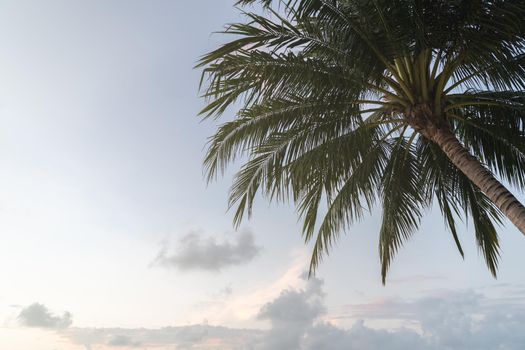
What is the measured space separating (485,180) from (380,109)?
6.70ft

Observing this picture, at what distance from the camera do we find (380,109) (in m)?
7.01

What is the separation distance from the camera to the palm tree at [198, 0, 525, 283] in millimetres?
5957

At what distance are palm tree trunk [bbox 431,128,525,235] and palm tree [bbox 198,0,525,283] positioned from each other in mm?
15

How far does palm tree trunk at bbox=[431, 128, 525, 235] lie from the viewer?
5168 millimetres

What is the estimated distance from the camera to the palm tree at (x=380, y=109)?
596 cm

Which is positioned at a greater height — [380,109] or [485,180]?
[380,109]

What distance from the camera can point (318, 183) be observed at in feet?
27.3

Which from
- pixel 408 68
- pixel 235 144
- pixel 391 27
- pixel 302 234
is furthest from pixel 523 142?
pixel 235 144

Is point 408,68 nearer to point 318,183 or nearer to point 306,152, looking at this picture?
point 306,152

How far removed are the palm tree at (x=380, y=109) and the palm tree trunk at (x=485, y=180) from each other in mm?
15

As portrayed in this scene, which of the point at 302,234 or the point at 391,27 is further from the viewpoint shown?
the point at 302,234

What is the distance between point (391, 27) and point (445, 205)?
14.6 feet

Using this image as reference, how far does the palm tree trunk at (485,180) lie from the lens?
5.17 m

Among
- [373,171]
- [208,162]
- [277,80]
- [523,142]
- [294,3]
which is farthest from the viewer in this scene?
[373,171]
